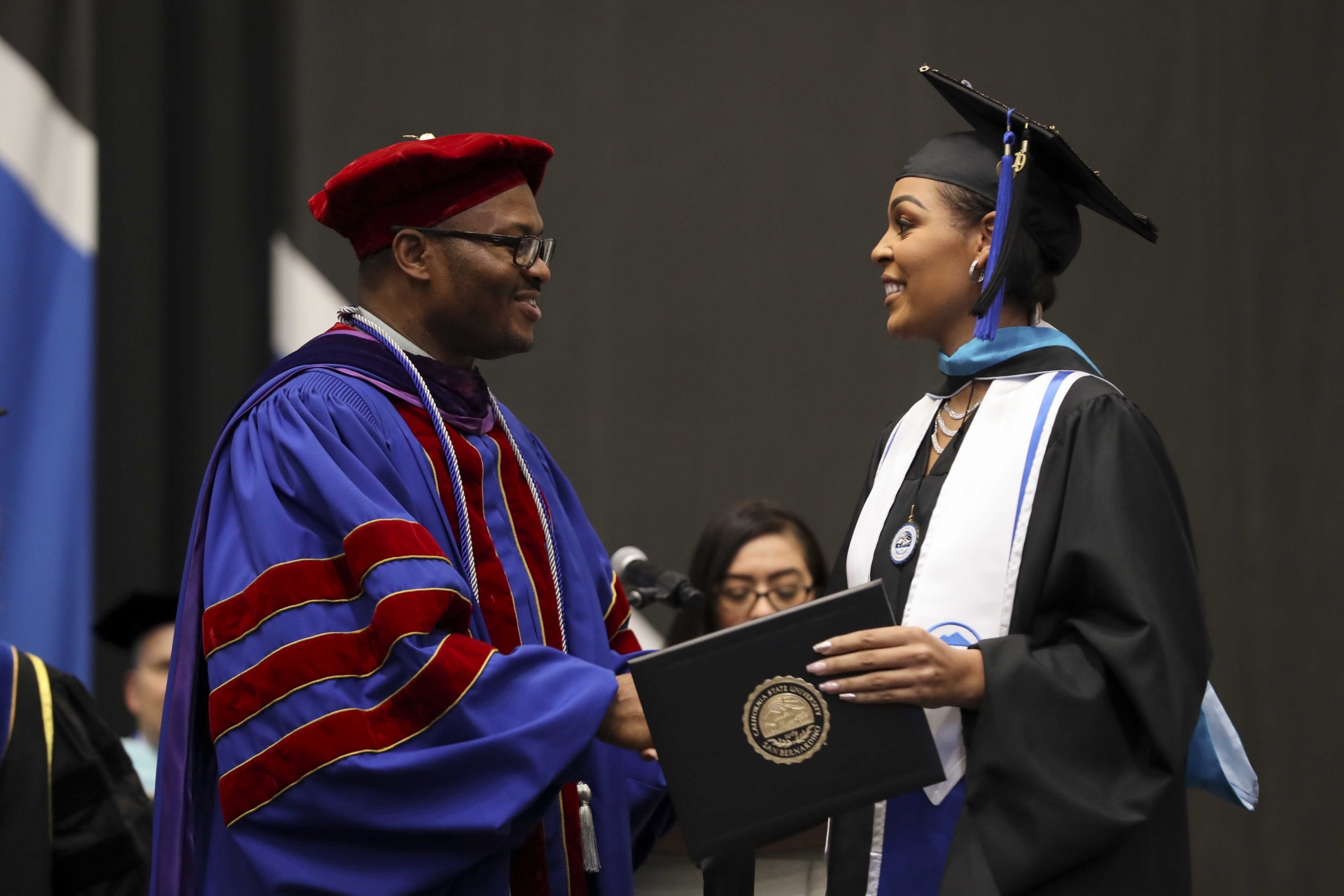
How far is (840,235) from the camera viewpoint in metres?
4.53

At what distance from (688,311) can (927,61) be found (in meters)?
1.25

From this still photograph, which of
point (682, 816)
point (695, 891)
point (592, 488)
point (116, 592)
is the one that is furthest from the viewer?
point (592, 488)

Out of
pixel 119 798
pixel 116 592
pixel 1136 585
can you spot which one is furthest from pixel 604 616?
pixel 116 592

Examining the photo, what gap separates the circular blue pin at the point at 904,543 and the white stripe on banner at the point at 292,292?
9.53 feet

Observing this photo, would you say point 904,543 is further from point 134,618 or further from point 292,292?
point 292,292

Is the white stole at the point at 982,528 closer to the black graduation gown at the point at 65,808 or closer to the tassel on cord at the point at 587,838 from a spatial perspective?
the tassel on cord at the point at 587,838

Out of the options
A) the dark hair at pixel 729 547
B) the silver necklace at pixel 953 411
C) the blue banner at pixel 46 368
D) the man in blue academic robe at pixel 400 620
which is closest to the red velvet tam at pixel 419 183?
the man in blue academic robe at pixel 400 620

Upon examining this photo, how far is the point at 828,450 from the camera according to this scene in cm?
453

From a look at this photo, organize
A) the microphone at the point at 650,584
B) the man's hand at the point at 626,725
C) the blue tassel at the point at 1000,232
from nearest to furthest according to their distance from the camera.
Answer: the man's hand at the point at 626,725
the blue tassel at the point at 1000,232
the microphone at the point at 650,584

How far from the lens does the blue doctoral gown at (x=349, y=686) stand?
1.75 metres

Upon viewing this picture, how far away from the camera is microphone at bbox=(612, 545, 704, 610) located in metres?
2.54

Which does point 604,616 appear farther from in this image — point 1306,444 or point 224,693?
point 1306,444

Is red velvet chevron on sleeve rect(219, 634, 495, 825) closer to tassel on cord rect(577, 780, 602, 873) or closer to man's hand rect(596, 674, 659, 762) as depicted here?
man's hand rect(596, 674, 659, 762)

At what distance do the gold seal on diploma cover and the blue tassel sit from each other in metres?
0.65
